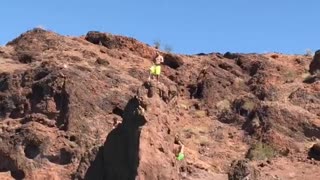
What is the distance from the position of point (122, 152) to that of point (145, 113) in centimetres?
144

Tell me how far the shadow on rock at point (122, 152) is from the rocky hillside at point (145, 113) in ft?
0.12

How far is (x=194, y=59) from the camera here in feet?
131

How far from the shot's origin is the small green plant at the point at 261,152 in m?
28.8

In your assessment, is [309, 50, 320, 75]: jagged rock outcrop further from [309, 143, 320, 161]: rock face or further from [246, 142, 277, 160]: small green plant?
[246, 142, 277, 160]: small green plant

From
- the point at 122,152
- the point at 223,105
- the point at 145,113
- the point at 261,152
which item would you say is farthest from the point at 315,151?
the point at 122,152

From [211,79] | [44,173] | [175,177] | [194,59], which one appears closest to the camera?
[175,177]

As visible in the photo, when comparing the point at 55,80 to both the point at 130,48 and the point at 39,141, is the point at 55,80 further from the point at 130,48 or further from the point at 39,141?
the point at 130,48

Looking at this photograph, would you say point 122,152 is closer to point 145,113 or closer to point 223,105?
point 145,113

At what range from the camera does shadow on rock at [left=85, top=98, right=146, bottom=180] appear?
2244cm

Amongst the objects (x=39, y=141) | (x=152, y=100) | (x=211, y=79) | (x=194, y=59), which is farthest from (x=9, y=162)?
(x=194, y=59)

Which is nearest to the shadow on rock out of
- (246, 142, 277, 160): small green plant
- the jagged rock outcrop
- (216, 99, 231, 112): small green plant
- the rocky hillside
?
the rocky hillside

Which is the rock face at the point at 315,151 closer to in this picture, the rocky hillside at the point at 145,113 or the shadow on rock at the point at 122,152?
the rocky hillside at the point at 145,113

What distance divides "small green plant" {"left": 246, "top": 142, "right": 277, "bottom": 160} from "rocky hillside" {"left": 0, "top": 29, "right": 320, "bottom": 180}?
71mm

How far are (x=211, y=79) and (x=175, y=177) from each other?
14.6 meters
